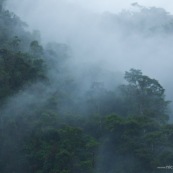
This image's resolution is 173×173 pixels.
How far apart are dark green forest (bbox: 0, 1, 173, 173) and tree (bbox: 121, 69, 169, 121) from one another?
0.05 m

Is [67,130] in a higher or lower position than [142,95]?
lower

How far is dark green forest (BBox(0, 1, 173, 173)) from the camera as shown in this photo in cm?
1709

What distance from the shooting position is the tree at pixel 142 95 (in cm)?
2162

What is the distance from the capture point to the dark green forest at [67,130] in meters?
17.1

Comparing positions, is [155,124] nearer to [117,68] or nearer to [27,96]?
[27,96]

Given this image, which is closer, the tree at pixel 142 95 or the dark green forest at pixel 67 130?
the dark green forest at pixel 67 130

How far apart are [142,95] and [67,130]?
605cm

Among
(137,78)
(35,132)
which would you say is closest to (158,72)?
(137,78)

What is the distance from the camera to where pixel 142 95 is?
2192 centimetres

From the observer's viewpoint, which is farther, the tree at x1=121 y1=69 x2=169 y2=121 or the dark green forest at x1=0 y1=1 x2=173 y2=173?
the tree at x1=121 y1=69 x2=169 y2=121

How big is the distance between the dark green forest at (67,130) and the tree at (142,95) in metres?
0.05

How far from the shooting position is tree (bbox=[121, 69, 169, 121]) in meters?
21.6

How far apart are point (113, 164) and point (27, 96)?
15.8ft

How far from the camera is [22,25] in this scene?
29.9 meters
